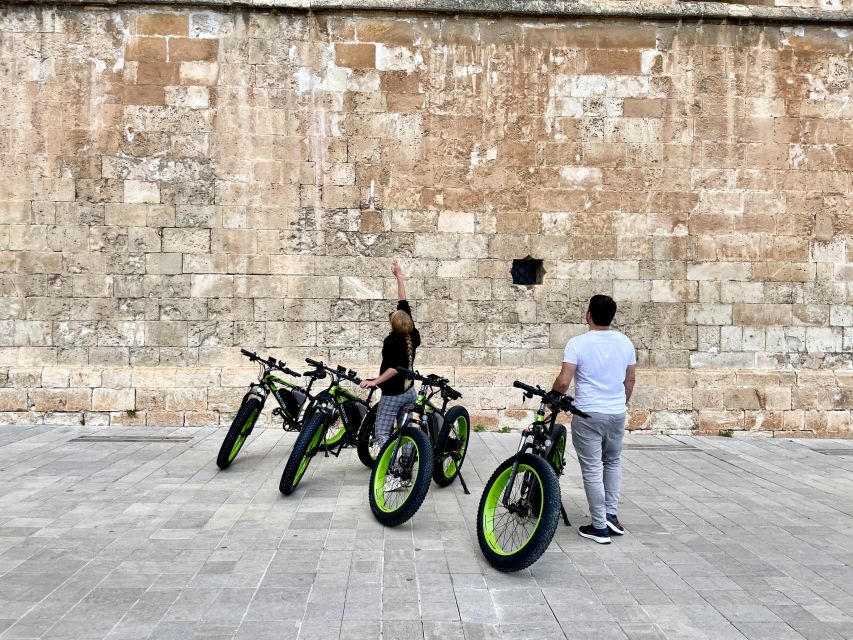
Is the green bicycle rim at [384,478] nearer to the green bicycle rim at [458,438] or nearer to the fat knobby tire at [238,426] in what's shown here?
the green bicycle rim at [458,438]

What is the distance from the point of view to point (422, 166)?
8867 millimetres

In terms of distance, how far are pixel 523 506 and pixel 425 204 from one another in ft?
18.0

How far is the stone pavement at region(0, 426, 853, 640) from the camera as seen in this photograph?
3.26 metres

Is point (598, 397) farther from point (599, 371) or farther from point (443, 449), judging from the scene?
point (443, 449)

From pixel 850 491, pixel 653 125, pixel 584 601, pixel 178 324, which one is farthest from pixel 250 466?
pixel 653 125

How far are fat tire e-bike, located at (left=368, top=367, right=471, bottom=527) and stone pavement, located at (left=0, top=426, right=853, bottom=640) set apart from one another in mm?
178

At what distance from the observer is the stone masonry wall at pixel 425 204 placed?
858cm

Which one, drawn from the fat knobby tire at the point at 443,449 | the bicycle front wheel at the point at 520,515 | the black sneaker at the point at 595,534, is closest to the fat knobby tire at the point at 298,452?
the fat knobby tire at the point at 443,449

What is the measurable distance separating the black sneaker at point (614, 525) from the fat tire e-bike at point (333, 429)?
2212 mm

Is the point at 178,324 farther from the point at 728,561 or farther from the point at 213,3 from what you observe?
the point at 728,561

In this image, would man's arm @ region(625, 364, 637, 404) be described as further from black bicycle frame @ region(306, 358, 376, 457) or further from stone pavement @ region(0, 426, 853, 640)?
black bicycle frame @ region(306, 358, 376, 457)

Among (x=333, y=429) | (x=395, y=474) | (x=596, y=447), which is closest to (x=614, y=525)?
(x=596, y=447)

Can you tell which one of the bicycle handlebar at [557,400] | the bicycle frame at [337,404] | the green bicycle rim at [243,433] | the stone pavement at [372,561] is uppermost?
the bicycle handlebar at [557,400]

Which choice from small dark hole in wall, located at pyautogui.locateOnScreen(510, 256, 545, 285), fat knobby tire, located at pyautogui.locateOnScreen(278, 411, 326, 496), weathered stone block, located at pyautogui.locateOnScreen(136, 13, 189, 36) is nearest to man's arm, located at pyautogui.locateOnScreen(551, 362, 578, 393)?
fat knobby tire, located at pyautogui.locateOnScreen(278, 411, 326, 496)
